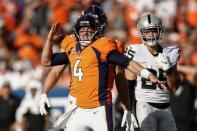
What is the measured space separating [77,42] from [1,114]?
5578 mm

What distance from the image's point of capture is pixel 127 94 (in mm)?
7375

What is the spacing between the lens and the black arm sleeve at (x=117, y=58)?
6.78 m

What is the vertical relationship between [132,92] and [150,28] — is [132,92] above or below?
below

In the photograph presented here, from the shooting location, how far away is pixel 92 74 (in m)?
6.96

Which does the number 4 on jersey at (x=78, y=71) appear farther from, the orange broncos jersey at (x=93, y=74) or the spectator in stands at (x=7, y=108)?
the spectator in stands at (x=7, y=108)

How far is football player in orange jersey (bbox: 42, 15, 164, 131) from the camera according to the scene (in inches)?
271

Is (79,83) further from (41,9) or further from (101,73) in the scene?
(41,9)

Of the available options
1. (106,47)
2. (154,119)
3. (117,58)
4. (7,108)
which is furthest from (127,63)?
(7,108)

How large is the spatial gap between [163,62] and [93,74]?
823 millimetres

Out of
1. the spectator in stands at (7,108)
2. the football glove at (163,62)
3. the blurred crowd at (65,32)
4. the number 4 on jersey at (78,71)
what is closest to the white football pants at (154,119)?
the football glove at (163,62)

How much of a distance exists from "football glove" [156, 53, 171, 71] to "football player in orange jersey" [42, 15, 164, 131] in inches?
25.8

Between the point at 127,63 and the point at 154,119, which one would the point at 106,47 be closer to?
the point at 127,63

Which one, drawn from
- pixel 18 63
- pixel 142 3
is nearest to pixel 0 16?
pixel 18 63

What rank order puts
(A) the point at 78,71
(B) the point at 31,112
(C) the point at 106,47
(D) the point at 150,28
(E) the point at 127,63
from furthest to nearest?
1. (B) the point at 31,112
2. (D) the point at 150,28
3. (A) the point at 78,71
4. (C) the point at 106,47
5. (E) the point at 127,63
